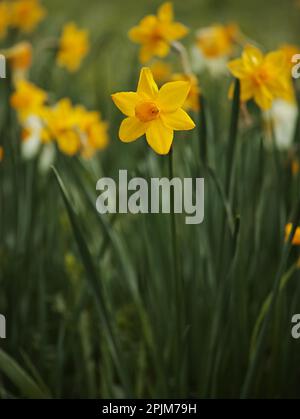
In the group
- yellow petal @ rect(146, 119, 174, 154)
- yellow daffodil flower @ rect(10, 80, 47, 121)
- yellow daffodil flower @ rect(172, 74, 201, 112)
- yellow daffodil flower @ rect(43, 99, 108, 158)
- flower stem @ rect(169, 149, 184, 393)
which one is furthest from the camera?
yellow daffodil flower @ rect(10, 80, 47, 121)

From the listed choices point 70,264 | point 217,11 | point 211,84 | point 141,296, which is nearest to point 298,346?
point 141,296

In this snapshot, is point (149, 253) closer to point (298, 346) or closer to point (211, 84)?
point (298, 346)

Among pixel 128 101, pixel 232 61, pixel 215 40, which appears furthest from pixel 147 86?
pixel 215 40

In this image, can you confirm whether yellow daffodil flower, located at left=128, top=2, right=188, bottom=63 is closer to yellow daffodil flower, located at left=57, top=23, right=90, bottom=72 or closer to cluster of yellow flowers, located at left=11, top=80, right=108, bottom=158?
cluster of yellow flowers, located at left=11, top=80, right=108, bottom=158

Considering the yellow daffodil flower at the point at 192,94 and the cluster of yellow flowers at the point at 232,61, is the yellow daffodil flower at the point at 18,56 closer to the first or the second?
the cluster of yellow flowers at the point at 232,61

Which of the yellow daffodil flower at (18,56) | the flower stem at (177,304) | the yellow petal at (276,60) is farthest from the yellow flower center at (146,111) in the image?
the yellow daffodil flower at (18,56)

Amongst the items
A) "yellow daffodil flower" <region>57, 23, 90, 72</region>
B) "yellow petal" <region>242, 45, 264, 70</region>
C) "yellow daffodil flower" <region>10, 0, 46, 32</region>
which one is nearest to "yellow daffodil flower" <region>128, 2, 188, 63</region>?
"yellow petal" <region>242, 45, 264, 70</region>
